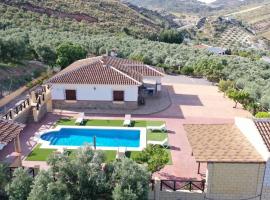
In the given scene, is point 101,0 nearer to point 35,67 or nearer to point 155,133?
point 35,67

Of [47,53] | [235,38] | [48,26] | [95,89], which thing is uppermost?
[48,26]

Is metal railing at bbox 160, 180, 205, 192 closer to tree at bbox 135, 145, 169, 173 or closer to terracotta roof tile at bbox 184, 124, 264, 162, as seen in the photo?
tree at bbox 135, 145, 169, 173

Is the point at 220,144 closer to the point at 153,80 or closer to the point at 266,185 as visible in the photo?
the point at 266,185

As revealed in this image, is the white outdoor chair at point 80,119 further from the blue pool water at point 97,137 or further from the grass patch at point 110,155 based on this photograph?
the grass patch at point 110,155

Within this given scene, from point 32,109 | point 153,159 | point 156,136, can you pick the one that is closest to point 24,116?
point 32,109

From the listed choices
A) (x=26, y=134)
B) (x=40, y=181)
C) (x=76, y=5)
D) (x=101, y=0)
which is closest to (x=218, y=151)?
(x=40, y=181)

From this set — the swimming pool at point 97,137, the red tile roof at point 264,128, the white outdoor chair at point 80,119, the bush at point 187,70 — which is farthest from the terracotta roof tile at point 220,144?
the bush at point 187,70

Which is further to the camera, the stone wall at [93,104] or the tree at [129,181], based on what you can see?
the stone wall at [93,104]

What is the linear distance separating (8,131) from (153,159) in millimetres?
7214

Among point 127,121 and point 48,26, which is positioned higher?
point 48,26

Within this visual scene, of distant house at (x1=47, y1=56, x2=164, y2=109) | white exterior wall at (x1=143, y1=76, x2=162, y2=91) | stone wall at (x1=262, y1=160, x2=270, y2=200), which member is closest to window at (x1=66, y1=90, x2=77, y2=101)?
distant house at (x1=47, y1=56, x2=164, y2=109)

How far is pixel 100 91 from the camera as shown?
30.0m

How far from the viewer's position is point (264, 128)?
17.3m

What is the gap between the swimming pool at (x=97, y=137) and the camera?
2348 centimetres
